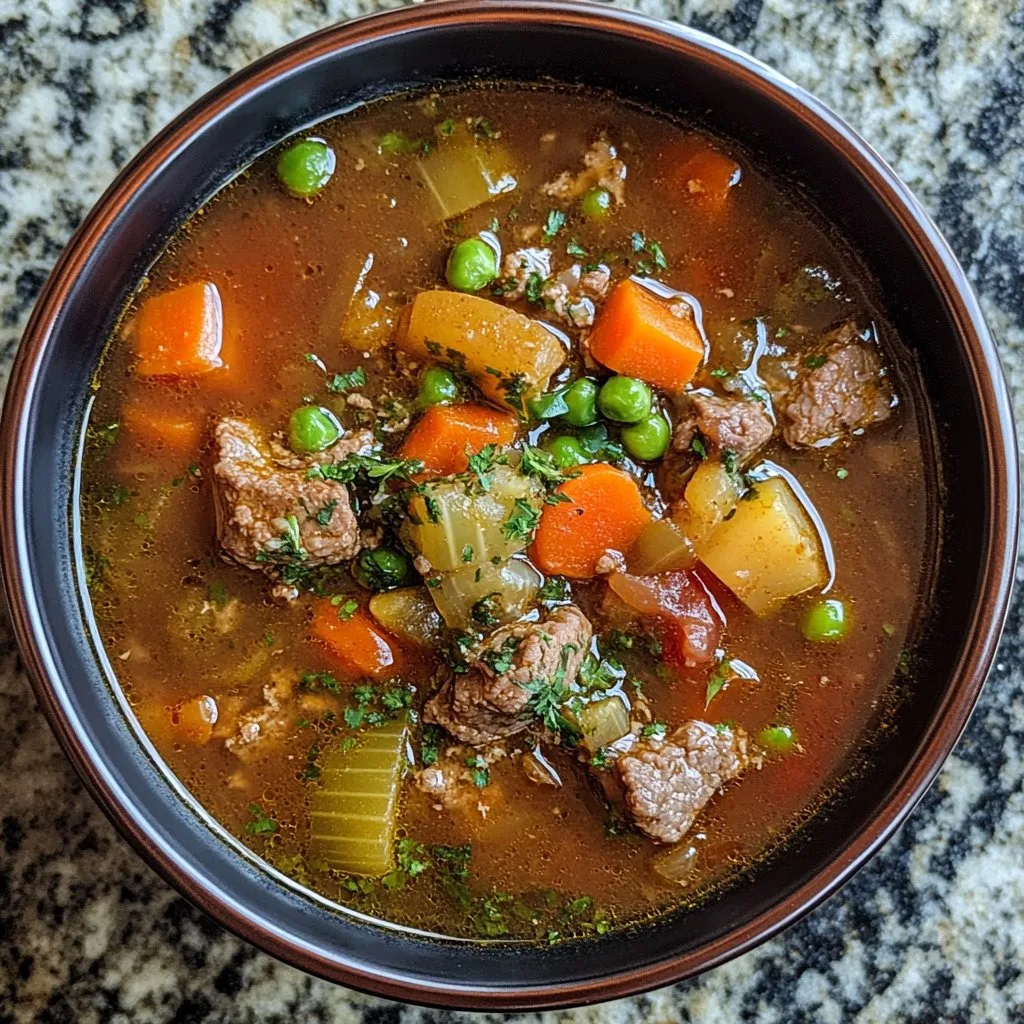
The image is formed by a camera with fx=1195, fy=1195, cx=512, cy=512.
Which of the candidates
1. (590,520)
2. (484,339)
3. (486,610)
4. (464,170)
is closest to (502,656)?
(486,610)

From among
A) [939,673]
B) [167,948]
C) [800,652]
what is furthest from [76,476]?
[939,673]

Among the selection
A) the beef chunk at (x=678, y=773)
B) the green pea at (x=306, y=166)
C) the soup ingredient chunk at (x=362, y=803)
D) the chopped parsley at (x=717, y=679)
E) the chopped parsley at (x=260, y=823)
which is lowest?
the chopped parsley at (x=260, y=823)

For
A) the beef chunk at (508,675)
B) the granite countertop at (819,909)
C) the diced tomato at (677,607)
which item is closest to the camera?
the beef chunk at (508,675)

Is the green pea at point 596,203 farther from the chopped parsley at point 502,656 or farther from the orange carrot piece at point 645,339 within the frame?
the chopped parsley at point 502,656

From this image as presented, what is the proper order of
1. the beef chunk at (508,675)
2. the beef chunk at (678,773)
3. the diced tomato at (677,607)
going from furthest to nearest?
the diced tomato at (677,607) → the beef chunk at (678,773) → the beef chunk at (508,675)

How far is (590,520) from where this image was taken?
368cm

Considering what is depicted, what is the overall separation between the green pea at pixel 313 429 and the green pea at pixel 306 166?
68 centimetres

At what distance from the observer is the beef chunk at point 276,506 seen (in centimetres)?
354

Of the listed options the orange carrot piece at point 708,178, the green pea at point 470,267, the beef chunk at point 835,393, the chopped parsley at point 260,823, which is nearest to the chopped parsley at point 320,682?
the chopped parsley at point 260,823

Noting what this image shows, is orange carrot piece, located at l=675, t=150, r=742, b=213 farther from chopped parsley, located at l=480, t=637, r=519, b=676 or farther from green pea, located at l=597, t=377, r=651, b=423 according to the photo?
chopped parsley, located at l=480, t=637, r=519, b=676

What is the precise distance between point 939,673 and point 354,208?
7.58 feet

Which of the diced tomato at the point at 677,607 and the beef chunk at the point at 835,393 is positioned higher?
the beef chunk at the point at 835,393

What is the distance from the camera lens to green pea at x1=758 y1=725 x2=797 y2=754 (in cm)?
380

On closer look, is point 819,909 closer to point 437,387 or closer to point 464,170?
point 437,387
